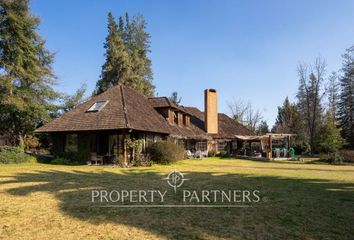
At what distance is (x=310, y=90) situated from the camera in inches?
1762

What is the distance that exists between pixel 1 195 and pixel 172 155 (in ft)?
40.6

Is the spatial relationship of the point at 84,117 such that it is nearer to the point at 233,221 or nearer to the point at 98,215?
the point at 98,215

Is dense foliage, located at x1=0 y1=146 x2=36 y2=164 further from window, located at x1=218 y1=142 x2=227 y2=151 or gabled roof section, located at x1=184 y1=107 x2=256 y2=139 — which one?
window, located at x1=218 y1=142 x2=227 y2=151

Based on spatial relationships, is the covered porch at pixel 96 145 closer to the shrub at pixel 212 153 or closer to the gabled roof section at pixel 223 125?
the shrub at pixel 212 153

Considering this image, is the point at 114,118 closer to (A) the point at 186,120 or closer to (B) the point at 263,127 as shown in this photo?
(A) the point at 186,120

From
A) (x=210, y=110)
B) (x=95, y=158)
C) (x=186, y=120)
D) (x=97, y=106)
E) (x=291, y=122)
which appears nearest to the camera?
(x=95, y=158)

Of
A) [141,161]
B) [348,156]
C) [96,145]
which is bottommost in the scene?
[348,156]

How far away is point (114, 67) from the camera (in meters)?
42.1

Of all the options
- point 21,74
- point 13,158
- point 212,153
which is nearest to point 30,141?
point 21,74

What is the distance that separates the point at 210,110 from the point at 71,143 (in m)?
18.2

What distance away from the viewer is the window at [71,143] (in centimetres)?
2180

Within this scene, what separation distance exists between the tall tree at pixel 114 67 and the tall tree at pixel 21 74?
12.4 metres

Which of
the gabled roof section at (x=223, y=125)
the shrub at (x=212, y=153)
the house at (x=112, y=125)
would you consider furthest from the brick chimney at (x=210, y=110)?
the house at (x=112, y=125)

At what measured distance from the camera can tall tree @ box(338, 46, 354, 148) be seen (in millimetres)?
44594
